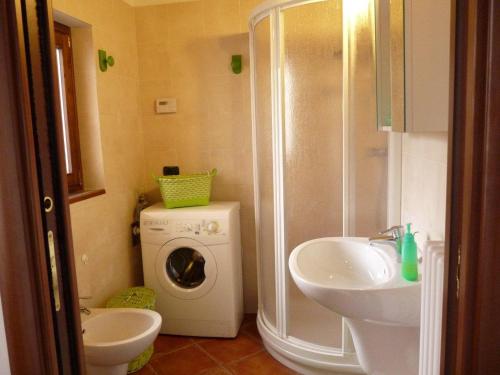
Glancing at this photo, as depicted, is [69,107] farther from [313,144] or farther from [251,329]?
[251,329]

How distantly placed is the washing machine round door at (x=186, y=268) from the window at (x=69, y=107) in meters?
0.71

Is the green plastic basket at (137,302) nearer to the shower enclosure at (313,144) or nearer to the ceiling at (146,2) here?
the shower enclosure at (313,144)

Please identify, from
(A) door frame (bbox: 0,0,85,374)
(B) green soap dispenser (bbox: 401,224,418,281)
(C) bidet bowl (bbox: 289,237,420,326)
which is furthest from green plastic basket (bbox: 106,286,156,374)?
(B) green soap dispenser (bbox: 401,224,418,281)

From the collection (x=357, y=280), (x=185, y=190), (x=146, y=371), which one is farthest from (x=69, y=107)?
(x=357, y=280)

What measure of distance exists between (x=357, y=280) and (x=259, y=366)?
1.05m

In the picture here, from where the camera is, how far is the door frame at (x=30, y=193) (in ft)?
2.64

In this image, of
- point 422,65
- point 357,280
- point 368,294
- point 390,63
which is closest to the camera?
point 422,65

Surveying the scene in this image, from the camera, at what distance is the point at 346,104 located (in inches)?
78.2

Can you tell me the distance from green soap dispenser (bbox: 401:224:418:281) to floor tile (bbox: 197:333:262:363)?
151cm

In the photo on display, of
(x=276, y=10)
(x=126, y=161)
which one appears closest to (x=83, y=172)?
(x=126, y=161)

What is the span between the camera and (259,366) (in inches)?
95.0

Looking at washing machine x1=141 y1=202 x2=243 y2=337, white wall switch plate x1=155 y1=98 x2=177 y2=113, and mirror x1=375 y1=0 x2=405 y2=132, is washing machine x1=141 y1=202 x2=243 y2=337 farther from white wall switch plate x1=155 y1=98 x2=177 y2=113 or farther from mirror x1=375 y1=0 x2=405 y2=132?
mirror x1=375 y1=0 x2=405 y2=132

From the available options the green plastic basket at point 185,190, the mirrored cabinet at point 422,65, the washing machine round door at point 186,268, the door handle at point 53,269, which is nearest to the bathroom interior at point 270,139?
the mirrored cabinet at point 422,65

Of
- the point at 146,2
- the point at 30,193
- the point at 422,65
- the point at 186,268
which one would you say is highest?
the point at 146,2
